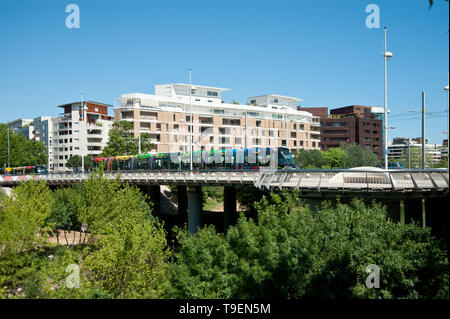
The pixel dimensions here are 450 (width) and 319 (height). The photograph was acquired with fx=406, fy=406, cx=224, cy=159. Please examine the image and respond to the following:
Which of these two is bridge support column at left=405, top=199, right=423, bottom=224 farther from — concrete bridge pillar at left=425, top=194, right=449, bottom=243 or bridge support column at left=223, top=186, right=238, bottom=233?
bridge support column at left=223, top=186, right=238, bottom=233

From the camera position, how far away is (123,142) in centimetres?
8275

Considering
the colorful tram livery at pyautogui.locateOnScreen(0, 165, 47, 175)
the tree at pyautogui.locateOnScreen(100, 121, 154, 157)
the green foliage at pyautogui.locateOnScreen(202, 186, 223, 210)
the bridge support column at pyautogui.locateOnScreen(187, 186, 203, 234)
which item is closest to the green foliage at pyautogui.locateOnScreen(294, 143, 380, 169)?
the green foliage at pyautogui.locateOnScreen(202, 186, 223, 210)

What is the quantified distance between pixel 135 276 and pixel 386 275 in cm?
1322

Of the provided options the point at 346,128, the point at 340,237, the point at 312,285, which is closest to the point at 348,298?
the point at 312,285

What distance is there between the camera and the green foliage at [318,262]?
16.9 m

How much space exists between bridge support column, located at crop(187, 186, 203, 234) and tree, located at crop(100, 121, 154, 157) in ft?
129

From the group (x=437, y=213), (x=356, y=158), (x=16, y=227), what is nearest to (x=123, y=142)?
(x=356, y=158)

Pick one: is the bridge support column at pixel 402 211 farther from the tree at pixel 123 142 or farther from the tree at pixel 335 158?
the tree at pixel 335 158

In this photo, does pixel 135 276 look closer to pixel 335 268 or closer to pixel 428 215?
pixel 335 268

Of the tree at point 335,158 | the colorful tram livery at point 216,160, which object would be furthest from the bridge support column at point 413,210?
the tree at point 335,158

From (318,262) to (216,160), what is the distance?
36.3 metres

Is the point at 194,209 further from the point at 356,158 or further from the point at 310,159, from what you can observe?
the point at 356,158

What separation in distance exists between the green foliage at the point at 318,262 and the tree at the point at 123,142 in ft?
210
